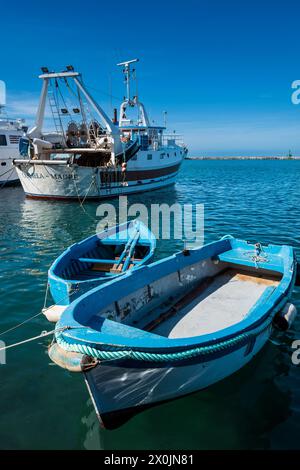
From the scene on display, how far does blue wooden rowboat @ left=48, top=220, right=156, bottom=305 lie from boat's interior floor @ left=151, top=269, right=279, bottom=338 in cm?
187

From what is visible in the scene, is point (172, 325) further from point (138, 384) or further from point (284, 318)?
point (284, 318)

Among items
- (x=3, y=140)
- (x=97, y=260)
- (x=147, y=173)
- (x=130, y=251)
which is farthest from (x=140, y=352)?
(x=3, y=140)

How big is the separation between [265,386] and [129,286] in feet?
10.8

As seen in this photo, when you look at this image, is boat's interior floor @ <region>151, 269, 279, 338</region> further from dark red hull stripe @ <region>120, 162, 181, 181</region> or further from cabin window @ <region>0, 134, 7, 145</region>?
cabin window @ <region>0, 134, 7, 145</region>

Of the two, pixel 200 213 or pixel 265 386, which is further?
pixel 200 213

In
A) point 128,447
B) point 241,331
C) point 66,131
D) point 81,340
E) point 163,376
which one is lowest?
point 128,447

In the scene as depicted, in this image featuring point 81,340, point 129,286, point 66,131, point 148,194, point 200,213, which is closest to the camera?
point 81,340

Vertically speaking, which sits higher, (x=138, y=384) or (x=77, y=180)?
(x=77, y=180)

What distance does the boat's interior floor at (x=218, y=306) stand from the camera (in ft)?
22.5

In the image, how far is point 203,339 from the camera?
4.85m

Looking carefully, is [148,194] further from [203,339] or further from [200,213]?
[203,339]

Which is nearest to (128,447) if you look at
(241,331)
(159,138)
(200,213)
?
(241,331)

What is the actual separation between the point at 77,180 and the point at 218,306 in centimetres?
2004

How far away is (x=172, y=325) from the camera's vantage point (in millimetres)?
6969
